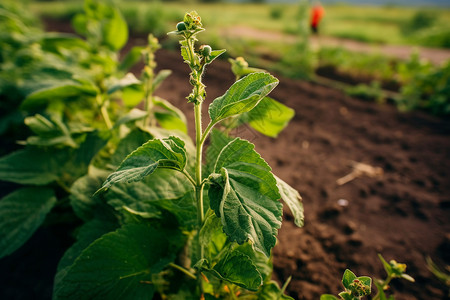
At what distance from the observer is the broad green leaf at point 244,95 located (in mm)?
762

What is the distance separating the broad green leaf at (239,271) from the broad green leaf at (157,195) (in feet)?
0.72

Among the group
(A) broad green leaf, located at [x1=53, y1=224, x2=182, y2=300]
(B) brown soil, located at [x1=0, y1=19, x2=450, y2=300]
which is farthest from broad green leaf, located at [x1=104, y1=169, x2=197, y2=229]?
(B) brown soil, located at [x1=0, y1=19, x2=450, y2=300]

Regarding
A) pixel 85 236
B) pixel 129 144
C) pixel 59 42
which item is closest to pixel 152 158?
pixel 129 144

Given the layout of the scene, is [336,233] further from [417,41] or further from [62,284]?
[417,41]

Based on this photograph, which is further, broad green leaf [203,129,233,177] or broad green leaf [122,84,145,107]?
broad green leaf [122,84,145,107]

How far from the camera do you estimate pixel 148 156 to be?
2.55 feet

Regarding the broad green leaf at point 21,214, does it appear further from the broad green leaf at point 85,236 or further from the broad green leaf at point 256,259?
the broad green leaf at point 256,259

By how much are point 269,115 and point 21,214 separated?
1.31 m

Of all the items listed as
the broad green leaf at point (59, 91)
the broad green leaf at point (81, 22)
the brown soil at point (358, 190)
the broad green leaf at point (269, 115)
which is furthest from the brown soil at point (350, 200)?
the broad green leaf at point (81, 22)

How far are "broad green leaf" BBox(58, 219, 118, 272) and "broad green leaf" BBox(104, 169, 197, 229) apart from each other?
0.13 meters

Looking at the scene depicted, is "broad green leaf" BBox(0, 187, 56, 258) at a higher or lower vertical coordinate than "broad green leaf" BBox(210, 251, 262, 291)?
lower

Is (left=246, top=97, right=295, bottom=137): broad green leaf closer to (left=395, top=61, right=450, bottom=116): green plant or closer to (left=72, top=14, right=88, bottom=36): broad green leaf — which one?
(left=72, top=14, right=88, bottom=36): broad green leaf

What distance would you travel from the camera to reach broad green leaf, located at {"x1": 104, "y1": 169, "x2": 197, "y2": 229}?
1.08 meters

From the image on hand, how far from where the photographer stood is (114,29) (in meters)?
2.35
